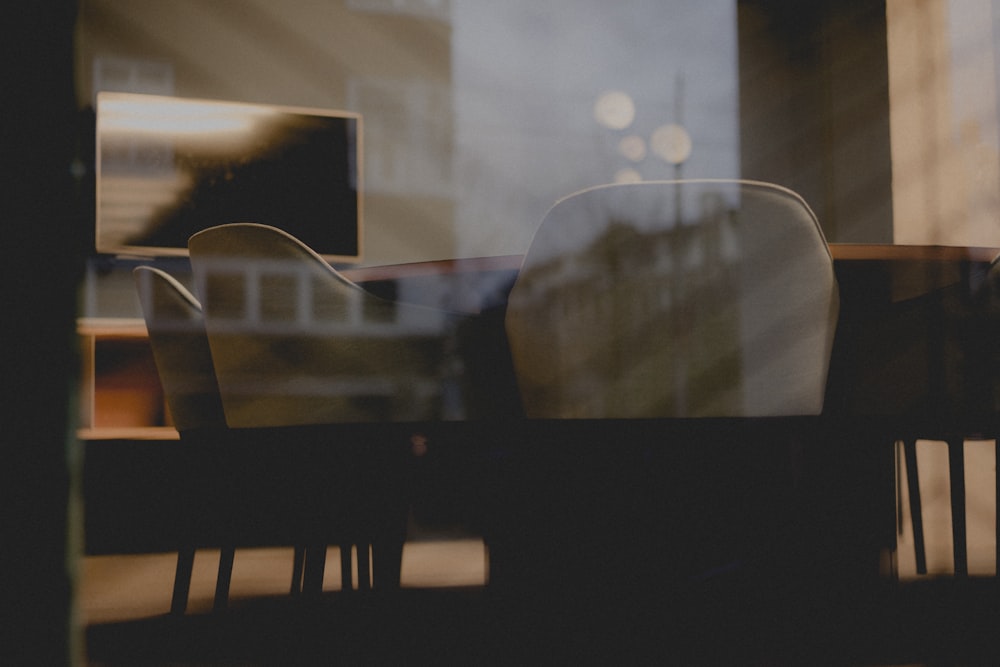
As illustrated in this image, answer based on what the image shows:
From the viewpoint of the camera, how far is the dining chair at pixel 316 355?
126 cm

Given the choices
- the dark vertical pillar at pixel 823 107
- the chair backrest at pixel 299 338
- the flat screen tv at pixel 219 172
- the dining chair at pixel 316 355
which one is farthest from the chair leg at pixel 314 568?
the dark vertical pillar at pixel 823 107

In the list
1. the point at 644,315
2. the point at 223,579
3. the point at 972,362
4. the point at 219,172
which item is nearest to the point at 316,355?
the point at 644,315

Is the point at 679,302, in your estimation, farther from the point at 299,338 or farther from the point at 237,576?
the point at 237,576

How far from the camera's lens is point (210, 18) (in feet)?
12.0

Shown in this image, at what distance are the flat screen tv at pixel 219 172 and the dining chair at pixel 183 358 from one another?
201 centimetres

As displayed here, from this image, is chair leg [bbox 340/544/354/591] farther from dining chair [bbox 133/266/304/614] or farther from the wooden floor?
dining chair [bbox 133/266/304/614]

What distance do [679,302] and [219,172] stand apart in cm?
295

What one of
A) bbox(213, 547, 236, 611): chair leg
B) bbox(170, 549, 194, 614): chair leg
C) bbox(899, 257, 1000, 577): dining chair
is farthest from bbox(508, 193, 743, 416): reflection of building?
bbox(170, 549, 194, 614): chair leg

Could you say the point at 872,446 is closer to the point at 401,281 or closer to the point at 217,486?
the point at 401,281

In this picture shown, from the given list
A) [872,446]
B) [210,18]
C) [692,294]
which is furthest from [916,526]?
[210,18]

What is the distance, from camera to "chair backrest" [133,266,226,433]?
59.5 inches

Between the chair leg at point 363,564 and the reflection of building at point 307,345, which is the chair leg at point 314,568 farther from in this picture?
the chair leg at point 363,564

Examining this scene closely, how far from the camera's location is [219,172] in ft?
11.6

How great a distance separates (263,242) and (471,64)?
298cm
